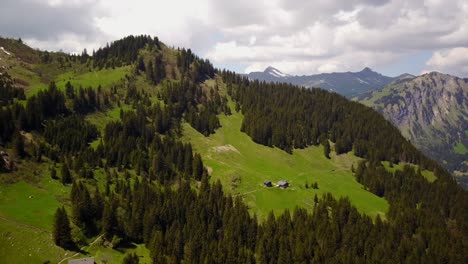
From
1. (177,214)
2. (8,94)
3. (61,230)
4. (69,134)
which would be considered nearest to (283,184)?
(177,214)

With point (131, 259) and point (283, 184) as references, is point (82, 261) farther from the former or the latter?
point (283, 184)

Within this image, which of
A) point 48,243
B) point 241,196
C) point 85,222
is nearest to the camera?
point 48,243

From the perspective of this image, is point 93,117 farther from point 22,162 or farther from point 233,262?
point 233,262

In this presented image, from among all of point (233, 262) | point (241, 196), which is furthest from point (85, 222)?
point (241, 196)

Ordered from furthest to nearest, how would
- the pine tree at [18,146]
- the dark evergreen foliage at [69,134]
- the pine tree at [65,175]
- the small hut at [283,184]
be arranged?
the small hut at [283,184]
the dark evergreen foliage at [69,134]
the pine tree at [18,146]
the pine tree at [65,175]

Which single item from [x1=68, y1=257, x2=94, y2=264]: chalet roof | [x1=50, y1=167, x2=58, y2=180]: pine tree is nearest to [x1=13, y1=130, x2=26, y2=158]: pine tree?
[x1=50, y1=167, x2=58, y2=180]: pine tree

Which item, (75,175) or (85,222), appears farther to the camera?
(75,175)

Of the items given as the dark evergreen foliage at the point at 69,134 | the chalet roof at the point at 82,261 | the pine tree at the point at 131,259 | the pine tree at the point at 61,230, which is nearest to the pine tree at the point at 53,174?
the dark evergreen foliage at the point at 69,134

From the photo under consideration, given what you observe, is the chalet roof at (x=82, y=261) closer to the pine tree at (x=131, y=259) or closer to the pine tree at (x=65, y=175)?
the pine tree at (x=131, y=259)

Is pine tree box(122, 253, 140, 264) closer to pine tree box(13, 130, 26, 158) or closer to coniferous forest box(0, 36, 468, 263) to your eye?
coniferous forest box(0, 36, 468, 263)

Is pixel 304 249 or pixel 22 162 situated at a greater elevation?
pixel 22 162
